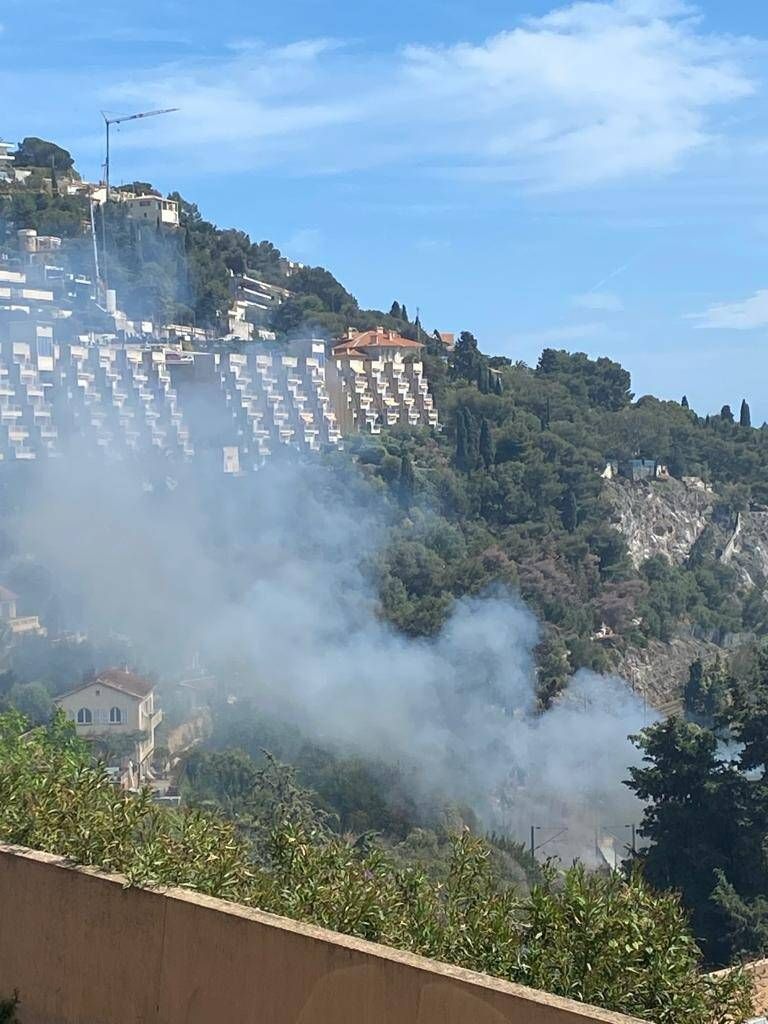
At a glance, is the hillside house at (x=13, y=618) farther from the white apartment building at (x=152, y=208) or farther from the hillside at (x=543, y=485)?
the white apartment building at (x=152, y=208)

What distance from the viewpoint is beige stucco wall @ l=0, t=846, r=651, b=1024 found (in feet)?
15.0

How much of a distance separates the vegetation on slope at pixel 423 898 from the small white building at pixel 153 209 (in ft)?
211

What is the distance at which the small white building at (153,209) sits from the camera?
69.3 m

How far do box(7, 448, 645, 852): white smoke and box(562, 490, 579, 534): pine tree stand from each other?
37.0 feet

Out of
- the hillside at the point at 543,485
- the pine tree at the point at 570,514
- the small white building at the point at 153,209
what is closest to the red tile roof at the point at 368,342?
the hillside at the point at 543,485

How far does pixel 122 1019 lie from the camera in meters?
5.30

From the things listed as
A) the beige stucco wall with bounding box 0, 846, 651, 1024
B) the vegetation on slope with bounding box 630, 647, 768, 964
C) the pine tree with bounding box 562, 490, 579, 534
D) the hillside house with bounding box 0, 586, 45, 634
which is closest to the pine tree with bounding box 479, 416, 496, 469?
the pine tree with bounding box 562, 490, 579, 534

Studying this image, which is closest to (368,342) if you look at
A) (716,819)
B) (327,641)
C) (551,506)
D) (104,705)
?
(551,506)

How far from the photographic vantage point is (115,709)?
31438mm

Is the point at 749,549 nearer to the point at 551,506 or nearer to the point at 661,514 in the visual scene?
the point at 661,514

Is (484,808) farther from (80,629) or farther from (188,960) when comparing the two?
(188,960)

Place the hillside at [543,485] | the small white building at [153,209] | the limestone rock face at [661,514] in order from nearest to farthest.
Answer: the hillside at [543,485] → the limestone rock face at [661,514] → the small white building at [153,209]

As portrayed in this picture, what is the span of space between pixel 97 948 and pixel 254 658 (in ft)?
93.6

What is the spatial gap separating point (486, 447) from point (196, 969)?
156 feet
